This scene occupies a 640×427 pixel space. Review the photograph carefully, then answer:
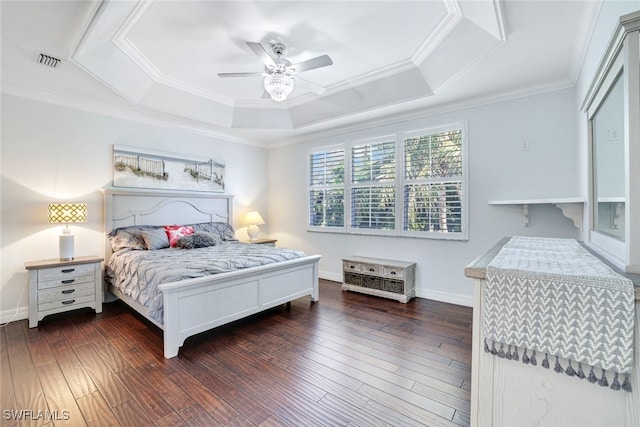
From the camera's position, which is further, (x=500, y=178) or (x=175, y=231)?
(x=175, y=231)

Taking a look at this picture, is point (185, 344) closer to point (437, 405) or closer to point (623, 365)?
point (437, 405)

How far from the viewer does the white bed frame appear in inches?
93.5

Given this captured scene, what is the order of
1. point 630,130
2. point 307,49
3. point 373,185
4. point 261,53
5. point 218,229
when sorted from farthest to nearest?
point 218,229, point 373,185, point 307,49, point 261,53, point 630,130

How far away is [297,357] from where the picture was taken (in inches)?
91.4

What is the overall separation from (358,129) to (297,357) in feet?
11.0

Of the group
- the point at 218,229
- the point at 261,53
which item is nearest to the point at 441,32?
the point at 261,53

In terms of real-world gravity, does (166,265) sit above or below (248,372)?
above

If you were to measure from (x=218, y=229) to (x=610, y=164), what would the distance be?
450 centimetres

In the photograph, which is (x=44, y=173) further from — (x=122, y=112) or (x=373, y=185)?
(x=373, y=185)

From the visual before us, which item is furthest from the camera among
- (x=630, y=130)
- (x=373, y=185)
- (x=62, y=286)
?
(x=373, y=185)

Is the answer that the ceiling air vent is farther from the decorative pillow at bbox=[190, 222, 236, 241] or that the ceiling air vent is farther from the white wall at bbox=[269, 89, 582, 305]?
the white wall at bbox=[269, 89, 582, 305]

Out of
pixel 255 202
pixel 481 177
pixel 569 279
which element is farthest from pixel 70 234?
pixel 481 177

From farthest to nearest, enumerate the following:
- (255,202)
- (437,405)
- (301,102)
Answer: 1. (255,202)
2. (301,102)
3. (437,405)

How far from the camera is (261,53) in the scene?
240 centimetres
